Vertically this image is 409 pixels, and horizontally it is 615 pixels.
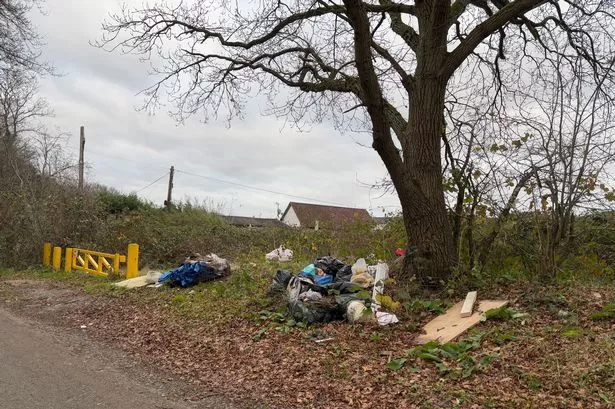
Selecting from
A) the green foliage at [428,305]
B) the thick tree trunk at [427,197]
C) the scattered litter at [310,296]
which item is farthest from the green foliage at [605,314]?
the scattered litter at [310,296]

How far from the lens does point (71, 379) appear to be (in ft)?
17.0

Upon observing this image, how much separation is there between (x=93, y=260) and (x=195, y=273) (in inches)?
218

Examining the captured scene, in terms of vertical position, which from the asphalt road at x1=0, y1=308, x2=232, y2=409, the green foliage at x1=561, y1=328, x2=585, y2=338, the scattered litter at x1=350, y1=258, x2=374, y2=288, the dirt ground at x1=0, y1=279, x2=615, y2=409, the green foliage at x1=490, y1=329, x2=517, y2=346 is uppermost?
the scattered litter at x1=350, y1=258, x2=374, y2=288

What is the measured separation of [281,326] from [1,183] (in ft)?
57.0

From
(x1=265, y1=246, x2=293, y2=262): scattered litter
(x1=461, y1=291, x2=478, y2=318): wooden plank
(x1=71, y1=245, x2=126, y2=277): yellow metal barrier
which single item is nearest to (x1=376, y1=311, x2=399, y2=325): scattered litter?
(x1=461, y1=291, x2=478, y2=318): wooden plank

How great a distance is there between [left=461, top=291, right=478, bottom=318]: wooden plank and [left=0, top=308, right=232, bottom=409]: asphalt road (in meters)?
3.09

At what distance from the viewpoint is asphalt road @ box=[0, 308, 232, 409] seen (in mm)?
4539

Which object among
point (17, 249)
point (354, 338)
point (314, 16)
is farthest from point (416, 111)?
point (17, 249)

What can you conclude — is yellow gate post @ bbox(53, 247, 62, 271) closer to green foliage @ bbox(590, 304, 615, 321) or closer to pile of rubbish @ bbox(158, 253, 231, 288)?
pile of rubbish @ bbox(158, 253, 231, 288)

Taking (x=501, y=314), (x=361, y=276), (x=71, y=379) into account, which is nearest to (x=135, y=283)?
(x=361, y=276)

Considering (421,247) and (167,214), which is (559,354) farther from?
(167,214)

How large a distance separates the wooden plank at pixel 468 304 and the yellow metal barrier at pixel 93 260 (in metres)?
8.81

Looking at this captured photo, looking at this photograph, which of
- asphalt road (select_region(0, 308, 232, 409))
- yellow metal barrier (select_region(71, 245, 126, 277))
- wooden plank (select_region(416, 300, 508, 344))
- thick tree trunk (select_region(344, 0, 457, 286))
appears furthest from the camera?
yellow metal barrier (select_region(71, 245, 126, 277))

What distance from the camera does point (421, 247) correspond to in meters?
7.27
